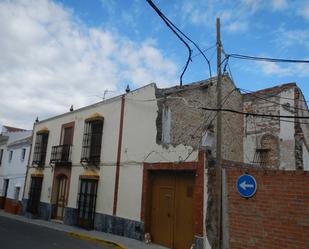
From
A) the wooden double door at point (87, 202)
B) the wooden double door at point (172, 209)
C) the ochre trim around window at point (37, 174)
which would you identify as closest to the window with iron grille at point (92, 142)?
the wooden double door at point (87, 202)

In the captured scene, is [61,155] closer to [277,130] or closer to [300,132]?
[277,130]

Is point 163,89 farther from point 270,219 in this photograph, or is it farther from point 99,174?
point 270,219

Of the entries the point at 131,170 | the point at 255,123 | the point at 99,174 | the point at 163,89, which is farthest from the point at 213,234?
the point at 255,123

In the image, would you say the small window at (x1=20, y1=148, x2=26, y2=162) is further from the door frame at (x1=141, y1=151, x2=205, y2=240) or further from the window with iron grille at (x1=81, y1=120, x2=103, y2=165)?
the door frame at (x1=141, y1=151, x2=205, y2=240)

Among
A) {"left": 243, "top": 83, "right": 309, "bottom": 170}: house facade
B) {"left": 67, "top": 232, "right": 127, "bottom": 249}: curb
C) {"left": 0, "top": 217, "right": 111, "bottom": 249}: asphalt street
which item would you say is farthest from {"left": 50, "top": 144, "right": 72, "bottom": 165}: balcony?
{"left": 243, "top": 83, "right": 309, "bottom": 170}: house facade

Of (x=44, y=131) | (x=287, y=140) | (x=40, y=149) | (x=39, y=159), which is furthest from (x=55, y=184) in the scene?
(x=287, y=140)

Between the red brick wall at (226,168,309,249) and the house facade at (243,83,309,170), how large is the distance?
268 inches

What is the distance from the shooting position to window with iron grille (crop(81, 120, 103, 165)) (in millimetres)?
14742

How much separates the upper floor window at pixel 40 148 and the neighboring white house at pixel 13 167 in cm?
168

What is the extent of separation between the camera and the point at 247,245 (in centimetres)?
834

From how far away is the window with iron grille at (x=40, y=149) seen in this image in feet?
63.0

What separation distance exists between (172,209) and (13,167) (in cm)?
1589

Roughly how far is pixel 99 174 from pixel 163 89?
4.93 m

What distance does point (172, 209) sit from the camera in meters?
10.9
